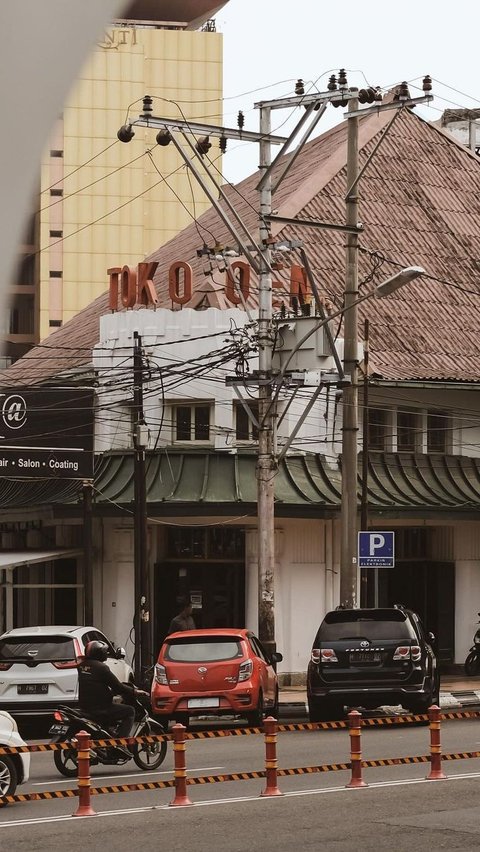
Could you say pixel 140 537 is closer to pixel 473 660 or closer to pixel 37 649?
pixel 37 649

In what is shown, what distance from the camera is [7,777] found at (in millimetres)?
14836

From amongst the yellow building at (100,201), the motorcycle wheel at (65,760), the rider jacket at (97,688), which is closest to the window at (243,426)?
the rider jacket at (97,688)

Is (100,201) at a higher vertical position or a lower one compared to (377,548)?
higher

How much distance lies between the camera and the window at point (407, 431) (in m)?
36.6

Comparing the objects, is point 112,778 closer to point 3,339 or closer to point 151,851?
point 151,851

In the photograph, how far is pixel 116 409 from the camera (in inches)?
1409

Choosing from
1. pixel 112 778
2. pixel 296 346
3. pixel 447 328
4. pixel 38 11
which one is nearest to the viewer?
pixel 38 11

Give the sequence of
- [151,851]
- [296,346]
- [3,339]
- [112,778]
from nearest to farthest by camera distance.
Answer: [3,339] → [151,851] → [112,778] → [296,346]

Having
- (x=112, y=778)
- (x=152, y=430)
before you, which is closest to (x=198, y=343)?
(x=152, y=430)

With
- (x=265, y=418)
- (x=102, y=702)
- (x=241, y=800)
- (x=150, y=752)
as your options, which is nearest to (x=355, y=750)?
(x=241, y=800)

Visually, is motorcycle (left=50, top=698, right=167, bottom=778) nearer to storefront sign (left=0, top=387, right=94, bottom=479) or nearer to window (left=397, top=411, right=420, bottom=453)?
storefront sign (left=0, top=387, right=94, bottom=479)

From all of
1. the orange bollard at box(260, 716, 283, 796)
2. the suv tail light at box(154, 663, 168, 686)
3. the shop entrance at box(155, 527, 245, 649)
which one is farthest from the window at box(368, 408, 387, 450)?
the orange bollard at box(260, 716, 283, 796)

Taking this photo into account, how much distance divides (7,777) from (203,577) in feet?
68.8

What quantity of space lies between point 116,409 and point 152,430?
1.13 metres
